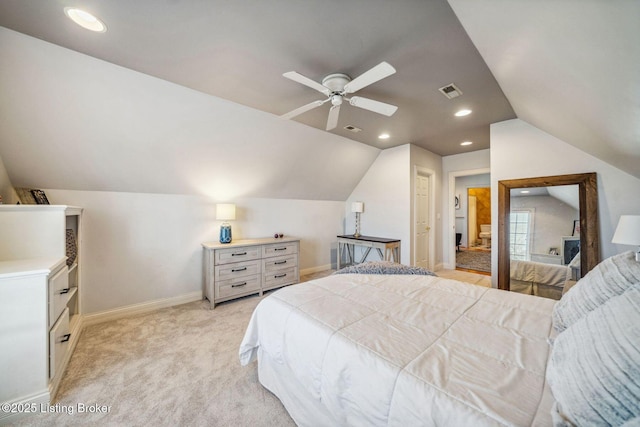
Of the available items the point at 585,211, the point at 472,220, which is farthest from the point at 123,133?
the point at 472,220

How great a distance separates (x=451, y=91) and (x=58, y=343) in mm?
3927

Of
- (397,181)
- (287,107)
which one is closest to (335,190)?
(397,181)

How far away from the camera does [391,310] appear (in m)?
1.44

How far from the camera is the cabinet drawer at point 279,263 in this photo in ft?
11.7

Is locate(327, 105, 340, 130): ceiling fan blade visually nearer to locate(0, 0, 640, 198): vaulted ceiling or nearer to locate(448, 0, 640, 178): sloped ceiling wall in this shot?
locate(0, 0, 640, 198): vaulted ceiling

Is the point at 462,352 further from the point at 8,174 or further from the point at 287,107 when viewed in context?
the point at 8,174

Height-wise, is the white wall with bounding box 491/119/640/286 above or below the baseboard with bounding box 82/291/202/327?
above

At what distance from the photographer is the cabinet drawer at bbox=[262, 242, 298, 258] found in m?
3.58

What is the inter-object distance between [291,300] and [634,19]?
6.39ft

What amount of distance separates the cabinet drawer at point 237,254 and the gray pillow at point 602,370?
3104 mm

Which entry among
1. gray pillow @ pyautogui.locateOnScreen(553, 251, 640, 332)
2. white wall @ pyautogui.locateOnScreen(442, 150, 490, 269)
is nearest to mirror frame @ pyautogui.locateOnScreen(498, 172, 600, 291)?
white wall @ pyautogui.locateOnScreen(442, 150, 490, 269)

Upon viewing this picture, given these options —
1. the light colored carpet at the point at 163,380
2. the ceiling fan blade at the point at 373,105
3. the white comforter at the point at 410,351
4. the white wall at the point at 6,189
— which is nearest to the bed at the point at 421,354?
the white comforter at the point at 410,351

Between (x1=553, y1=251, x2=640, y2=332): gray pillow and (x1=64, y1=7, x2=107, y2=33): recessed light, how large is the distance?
10.3 feet

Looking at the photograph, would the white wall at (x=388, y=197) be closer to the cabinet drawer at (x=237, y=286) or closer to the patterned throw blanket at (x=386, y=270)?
the patterned throw blanket at (x=386, y=270)
